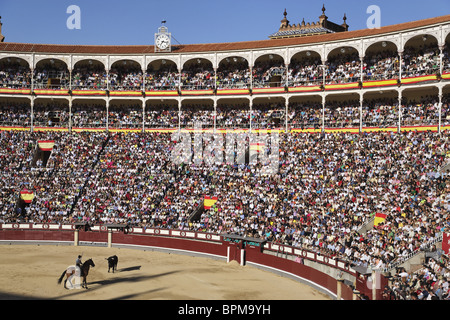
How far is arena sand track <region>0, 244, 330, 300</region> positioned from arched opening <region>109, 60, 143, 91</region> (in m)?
19.9

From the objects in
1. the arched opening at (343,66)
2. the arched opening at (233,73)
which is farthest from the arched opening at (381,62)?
the arched opening at (233,73)

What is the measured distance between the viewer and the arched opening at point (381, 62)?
37969 millimetres

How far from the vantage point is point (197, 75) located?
4650 centimetres

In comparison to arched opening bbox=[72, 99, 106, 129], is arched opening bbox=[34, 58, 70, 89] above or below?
above

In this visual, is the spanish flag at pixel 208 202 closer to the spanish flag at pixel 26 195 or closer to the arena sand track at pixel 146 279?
the arena sand track at pixel 146 279

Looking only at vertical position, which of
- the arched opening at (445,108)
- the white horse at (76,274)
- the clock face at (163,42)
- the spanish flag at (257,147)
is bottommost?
the white horse at (76,274)

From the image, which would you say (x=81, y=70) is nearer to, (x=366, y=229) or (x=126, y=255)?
(x=126, y=255)

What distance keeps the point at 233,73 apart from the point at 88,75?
13.7 metres

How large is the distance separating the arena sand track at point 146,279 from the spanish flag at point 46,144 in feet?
46.9

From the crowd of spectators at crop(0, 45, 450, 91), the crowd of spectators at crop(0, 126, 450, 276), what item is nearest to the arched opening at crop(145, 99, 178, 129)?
the crowd of spectators at crop(0, 45, 450, 91)

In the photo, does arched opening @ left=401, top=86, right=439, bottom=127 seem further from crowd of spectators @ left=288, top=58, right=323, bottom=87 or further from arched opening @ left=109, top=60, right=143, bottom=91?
arched opening @ left=109, top=60, right=143, bottom=91

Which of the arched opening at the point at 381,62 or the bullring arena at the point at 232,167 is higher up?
the arched opening at the point at 381,62

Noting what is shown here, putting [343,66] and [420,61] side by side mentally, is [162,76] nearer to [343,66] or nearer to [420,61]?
[343,66]

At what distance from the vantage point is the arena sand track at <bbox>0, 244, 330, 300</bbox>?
2039 cm
